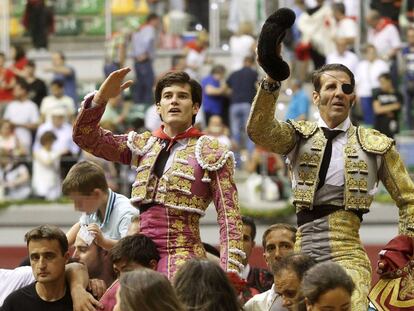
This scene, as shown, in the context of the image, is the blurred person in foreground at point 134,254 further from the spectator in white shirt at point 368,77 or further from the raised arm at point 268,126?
the spectator in white shirt at point 368,77

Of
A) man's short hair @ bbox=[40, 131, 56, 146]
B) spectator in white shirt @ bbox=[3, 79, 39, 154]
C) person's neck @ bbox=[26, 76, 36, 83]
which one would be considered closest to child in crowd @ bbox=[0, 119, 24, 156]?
spectator in white shirt @ bbox=[3, 79, 39, 154]

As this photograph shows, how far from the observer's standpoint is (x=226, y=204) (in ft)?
22.6

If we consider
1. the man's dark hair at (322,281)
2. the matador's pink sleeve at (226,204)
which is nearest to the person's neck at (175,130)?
the matador's pink sleeve at (226,204)

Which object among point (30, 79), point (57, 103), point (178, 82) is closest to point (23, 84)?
point (30, 79)

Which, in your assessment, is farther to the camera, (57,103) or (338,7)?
(338,7)

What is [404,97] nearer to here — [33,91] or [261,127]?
[33,91]

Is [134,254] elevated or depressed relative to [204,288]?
depressed

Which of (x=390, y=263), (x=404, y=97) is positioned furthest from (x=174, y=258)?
(x=404, y=97)

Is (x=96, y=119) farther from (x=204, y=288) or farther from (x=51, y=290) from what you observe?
(x=204, y=288)

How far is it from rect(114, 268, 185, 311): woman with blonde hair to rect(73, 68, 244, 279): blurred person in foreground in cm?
132

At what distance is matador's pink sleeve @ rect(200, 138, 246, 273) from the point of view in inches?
269

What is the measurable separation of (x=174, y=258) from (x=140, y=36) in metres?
10.9

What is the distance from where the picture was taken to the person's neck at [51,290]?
7105mm

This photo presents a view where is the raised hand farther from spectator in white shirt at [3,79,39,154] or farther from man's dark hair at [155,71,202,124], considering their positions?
spectator in white shirt at [3,79,39,154]
